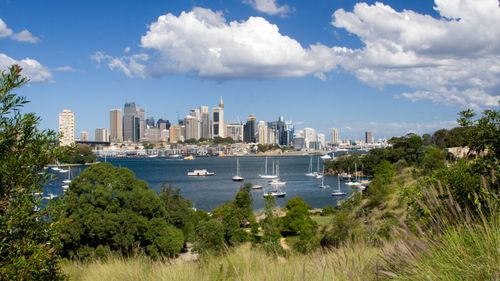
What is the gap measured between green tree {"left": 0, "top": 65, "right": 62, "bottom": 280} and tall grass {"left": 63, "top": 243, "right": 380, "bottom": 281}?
39.4 inches

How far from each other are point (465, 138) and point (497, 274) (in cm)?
366

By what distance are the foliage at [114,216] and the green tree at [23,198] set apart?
47.7 ft

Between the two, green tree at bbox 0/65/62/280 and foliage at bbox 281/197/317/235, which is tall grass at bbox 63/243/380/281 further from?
foliage at bbox 281/197/317/235

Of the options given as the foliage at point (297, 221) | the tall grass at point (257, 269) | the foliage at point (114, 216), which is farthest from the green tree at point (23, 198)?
the foliage at point (297, 221)

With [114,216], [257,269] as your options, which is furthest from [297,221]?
[257,269]

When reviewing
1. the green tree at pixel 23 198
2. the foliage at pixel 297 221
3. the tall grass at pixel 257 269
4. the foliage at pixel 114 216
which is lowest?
the foliage at pixel 297 221

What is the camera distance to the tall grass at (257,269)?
374 centimetres

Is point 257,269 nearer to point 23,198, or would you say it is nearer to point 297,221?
point 23,198

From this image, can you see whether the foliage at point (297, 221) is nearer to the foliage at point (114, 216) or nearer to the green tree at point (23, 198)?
the foliage at point (114, 216)

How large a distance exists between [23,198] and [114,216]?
52.1 feet

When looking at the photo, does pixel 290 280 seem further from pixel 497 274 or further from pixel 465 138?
pixel 465 138

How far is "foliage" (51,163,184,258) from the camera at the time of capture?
60.3 feet

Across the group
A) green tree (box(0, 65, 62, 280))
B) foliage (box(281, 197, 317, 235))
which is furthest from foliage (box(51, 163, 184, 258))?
green tree (box(0, 65, 62, 280))

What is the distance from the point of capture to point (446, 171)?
633cm
